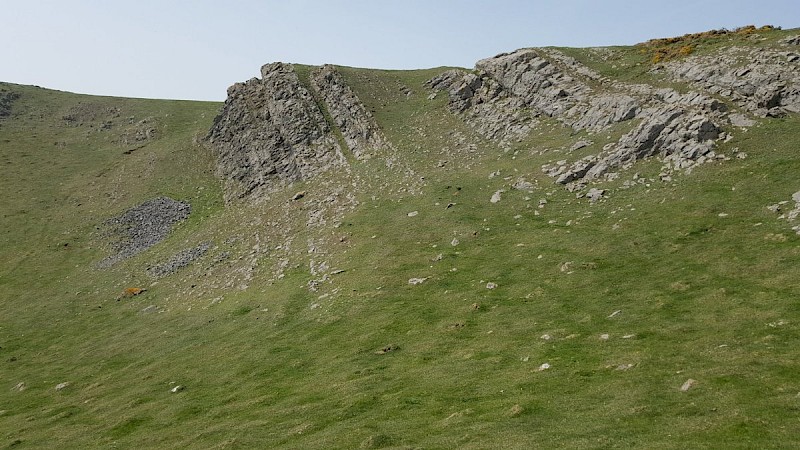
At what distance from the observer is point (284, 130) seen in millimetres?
83688

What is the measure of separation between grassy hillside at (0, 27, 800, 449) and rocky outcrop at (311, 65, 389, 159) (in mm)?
A: 3309

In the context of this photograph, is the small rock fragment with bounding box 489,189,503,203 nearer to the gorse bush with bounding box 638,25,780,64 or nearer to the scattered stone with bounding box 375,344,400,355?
the scattered stone with bounding box 375,344,400,355

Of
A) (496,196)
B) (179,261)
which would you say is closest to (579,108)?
(496,196)

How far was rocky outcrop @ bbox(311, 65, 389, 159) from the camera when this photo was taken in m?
74.6

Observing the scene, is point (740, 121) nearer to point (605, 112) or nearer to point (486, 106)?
point (605, 112)

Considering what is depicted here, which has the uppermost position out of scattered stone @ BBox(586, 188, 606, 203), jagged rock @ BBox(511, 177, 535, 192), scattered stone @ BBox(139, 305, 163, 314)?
jagged rock @ BBox(511, 177, 535, 192)

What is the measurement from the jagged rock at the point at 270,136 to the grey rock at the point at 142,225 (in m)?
8.51

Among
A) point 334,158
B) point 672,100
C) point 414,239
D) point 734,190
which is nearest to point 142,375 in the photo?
point 414,239

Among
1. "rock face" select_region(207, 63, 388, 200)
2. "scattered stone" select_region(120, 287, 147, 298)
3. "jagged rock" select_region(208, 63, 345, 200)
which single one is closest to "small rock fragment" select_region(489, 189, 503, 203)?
"rock face" select_region(207, 63, 388, 200)

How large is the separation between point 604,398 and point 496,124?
51120 mm

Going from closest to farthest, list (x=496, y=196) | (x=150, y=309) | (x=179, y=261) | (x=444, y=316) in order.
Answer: (x=444, y=316), (x=496, y=196), (x=150, y=309), (x=179, y=261)

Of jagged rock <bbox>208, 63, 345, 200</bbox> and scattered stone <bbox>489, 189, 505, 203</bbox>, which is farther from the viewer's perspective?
jagged rock <bbox>208, 63, 345, 200</bbox>

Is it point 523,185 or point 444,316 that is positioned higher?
point 523,185

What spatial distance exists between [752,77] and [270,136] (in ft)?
209
